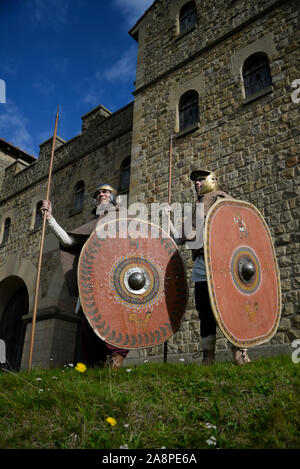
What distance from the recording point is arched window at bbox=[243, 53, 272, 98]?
20.0ft

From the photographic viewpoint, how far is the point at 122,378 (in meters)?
2.90

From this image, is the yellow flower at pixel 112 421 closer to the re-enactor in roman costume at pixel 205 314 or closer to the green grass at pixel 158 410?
the green grass at pixel 158 410

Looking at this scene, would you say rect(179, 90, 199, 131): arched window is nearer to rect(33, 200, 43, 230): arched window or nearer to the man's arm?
the man's arm

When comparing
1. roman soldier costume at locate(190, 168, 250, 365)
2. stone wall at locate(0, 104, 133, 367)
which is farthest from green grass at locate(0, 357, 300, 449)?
stone wall at locate(0, 104, 133, 367)

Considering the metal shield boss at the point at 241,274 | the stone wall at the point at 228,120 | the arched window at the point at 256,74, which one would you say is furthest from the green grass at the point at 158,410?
the arched window at the point at 256,74

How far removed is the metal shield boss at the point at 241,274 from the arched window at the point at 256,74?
10.7ft

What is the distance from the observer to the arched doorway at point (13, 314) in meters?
9.82

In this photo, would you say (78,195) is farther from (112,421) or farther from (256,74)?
(112,421)

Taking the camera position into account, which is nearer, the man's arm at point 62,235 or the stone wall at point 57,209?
the man's arm at point 62,235

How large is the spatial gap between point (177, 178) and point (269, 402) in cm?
465

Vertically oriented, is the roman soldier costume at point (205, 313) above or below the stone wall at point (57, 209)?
below

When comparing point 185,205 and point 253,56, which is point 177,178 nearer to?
point 185,205

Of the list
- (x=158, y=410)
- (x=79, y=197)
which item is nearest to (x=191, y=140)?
(x=79, y=197)
